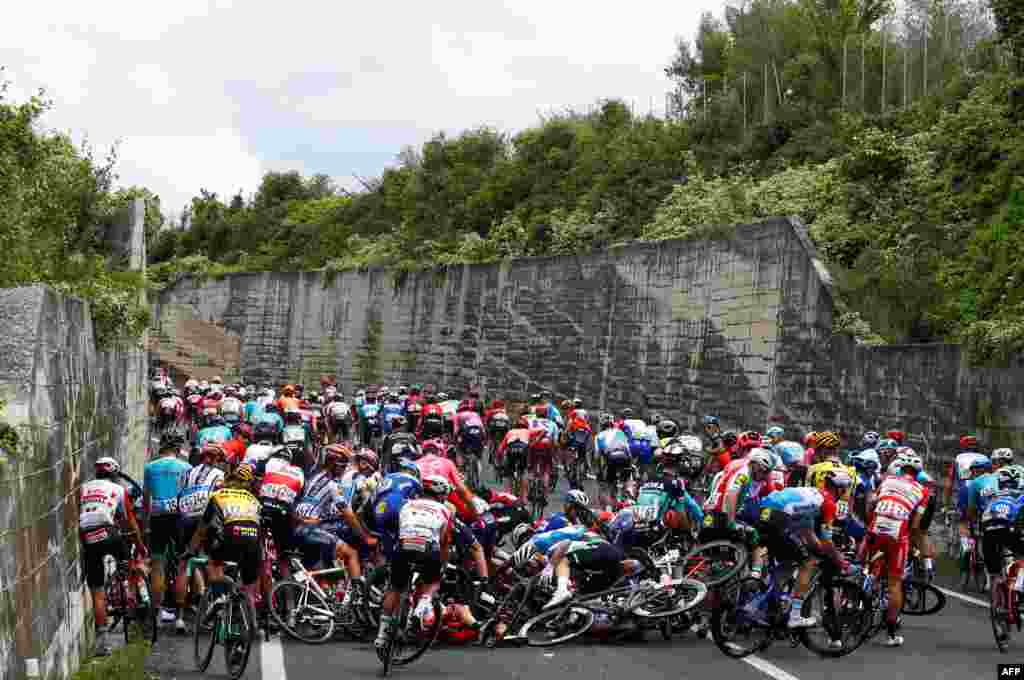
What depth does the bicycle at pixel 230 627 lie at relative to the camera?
12.0 metres

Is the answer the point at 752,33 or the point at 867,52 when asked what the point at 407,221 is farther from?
the point at 867,52

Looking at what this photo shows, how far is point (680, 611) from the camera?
539 inches

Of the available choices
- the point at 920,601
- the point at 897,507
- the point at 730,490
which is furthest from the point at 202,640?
the point at 920,601

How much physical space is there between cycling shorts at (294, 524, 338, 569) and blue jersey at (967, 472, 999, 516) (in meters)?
7.04

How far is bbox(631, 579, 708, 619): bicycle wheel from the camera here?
13719mm

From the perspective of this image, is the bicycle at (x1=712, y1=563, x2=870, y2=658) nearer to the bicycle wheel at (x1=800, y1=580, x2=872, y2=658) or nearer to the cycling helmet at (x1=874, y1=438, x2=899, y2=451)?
the bicycle wheel at (x1=800, y1=580, x2=872, y2=658)

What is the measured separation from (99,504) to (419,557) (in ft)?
9.77

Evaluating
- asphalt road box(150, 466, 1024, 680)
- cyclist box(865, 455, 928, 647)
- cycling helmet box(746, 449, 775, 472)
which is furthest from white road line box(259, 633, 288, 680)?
cyclist box(865, 455, 928, 647)

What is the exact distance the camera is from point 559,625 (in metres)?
13.9

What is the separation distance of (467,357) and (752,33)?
58.1ft

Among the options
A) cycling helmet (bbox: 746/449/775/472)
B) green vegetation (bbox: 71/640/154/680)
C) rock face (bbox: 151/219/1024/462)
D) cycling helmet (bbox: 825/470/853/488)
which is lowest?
green vegetation (bbox: 71/640/154/680)

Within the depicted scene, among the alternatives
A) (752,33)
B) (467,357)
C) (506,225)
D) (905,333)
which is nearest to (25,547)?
(905,333)

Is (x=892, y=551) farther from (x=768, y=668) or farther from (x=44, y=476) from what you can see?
(x=44, y=476)

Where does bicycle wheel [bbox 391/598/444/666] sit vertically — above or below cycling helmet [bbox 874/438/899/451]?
below
